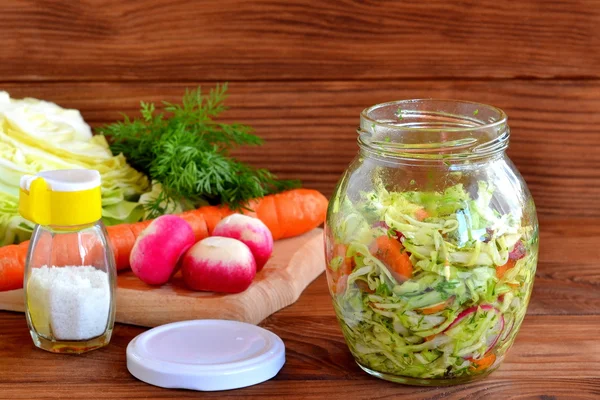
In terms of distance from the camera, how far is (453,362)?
0.98 metres

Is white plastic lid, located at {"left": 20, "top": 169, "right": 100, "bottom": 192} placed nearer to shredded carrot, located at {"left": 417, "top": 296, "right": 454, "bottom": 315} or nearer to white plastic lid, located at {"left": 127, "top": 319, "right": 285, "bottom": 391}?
white plastic lid, located at {"left": 127, "top": 319, "right": 285, "bottom": 391}

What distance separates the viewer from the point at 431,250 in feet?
3.04

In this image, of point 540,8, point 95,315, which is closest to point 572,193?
point 540,8

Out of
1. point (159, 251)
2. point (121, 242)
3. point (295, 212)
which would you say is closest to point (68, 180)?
point (159, 251)

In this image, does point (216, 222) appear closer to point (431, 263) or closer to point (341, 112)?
point (341, 112)

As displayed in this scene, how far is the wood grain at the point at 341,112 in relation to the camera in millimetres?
1735

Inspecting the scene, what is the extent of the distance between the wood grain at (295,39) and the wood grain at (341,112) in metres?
0.02

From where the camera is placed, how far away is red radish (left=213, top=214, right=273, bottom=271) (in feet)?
4.37

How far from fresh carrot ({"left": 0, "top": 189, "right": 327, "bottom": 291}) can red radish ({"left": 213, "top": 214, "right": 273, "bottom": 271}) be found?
0.15 metres

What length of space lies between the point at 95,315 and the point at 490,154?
54cm

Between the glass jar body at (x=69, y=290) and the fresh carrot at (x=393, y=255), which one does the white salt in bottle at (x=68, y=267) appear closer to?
the glass jar body at (x=69, y=290)

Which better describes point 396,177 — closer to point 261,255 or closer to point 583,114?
point 261,255

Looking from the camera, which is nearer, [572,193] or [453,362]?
[453,362]

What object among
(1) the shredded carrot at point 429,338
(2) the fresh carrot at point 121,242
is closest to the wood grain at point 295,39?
(2) the fresh carrot at point 121,242
